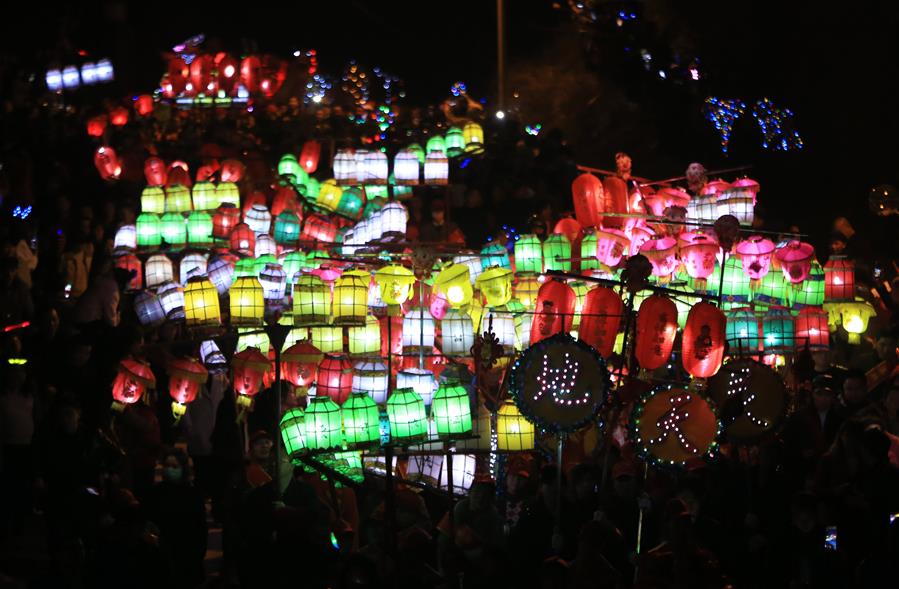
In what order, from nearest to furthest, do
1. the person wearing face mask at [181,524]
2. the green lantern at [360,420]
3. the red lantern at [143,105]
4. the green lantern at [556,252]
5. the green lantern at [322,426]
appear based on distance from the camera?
the person wearing face mask at [181,524] < the green lantern at [322,426] < the green lantern at [360,420] < the green lantern at [556,252] < the red lantern at [143,105]

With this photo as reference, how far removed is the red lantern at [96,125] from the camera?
2012 centimetres

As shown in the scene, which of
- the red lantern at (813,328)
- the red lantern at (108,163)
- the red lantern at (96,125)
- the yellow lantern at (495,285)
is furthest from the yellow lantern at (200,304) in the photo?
the red lantern at (96,125)

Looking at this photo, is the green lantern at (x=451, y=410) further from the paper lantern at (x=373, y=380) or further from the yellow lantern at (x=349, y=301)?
the yellow lantern at (x=349, y=301)

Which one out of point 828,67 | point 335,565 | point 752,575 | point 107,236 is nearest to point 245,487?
point 335,565

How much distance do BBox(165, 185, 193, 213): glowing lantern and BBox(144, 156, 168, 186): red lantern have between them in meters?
1.54

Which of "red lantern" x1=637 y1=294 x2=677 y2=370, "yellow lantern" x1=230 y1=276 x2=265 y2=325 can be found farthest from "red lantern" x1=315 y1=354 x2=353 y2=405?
"red lantern" x1=637 y1=294 x2=677 y2=370

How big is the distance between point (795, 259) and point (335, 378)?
489 centimetres

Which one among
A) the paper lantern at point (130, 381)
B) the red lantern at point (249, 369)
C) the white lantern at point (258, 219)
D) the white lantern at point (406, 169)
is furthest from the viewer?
the white lantern at point (406, 169)

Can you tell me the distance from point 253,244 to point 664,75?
26.8ft

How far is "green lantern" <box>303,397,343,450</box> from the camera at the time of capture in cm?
1036

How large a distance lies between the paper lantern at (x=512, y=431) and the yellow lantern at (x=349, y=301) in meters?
1.58

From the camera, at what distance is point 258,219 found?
15.9 m

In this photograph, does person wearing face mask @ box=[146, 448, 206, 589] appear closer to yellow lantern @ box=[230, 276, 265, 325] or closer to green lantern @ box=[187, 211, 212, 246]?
yellow lantern @ box=[230, 276, 265, 325]

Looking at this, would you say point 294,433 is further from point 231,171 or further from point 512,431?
point 231,171
